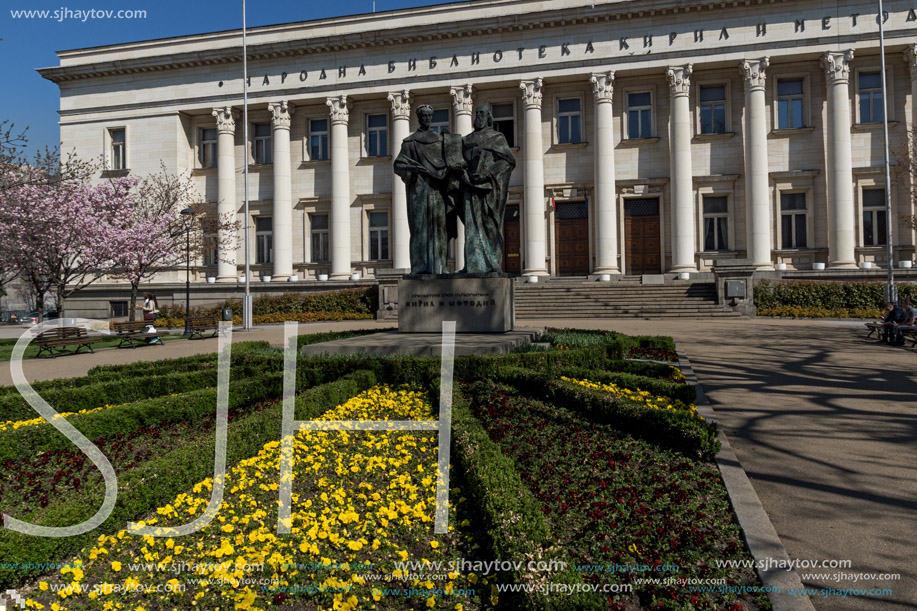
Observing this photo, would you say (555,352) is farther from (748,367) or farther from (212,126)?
(212,126)

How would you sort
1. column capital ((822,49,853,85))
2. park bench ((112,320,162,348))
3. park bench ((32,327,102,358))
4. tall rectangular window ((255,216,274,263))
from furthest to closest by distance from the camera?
tall rectangular window ((255,216,274,263)), column capital ((822,49,853,85)), park bench ((112,320,162,348)), park bench ((32,327,102,358))

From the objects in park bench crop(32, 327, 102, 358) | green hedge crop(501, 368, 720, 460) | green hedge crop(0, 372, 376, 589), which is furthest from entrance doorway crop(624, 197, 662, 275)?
green hedge crop(0, 372, 376, 589)

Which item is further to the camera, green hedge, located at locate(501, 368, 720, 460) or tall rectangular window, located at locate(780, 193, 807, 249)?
tall rectangular window, located at locate(780, 193, 807, 249)

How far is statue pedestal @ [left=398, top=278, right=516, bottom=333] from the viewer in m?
11.4

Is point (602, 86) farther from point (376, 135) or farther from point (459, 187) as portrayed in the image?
point (459, 187)

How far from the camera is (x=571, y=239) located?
1356 inches

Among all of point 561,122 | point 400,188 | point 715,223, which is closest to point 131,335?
point 400,188

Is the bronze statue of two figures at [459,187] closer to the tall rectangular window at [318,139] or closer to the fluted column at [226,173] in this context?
the tall rectangular window at [318,139]

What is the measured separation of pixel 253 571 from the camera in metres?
3.63

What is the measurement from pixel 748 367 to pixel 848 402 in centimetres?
329

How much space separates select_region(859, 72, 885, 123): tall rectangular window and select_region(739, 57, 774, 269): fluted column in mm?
5186

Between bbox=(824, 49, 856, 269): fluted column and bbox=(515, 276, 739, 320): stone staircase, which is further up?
bbox=(824, 49, 856, 269): fluted column

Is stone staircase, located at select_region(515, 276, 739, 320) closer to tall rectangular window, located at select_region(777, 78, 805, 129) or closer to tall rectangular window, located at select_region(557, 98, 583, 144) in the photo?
tall rectangular window, located at select_region(557, 98, 583, 144)

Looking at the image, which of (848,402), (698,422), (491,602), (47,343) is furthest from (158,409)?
(47,343)
